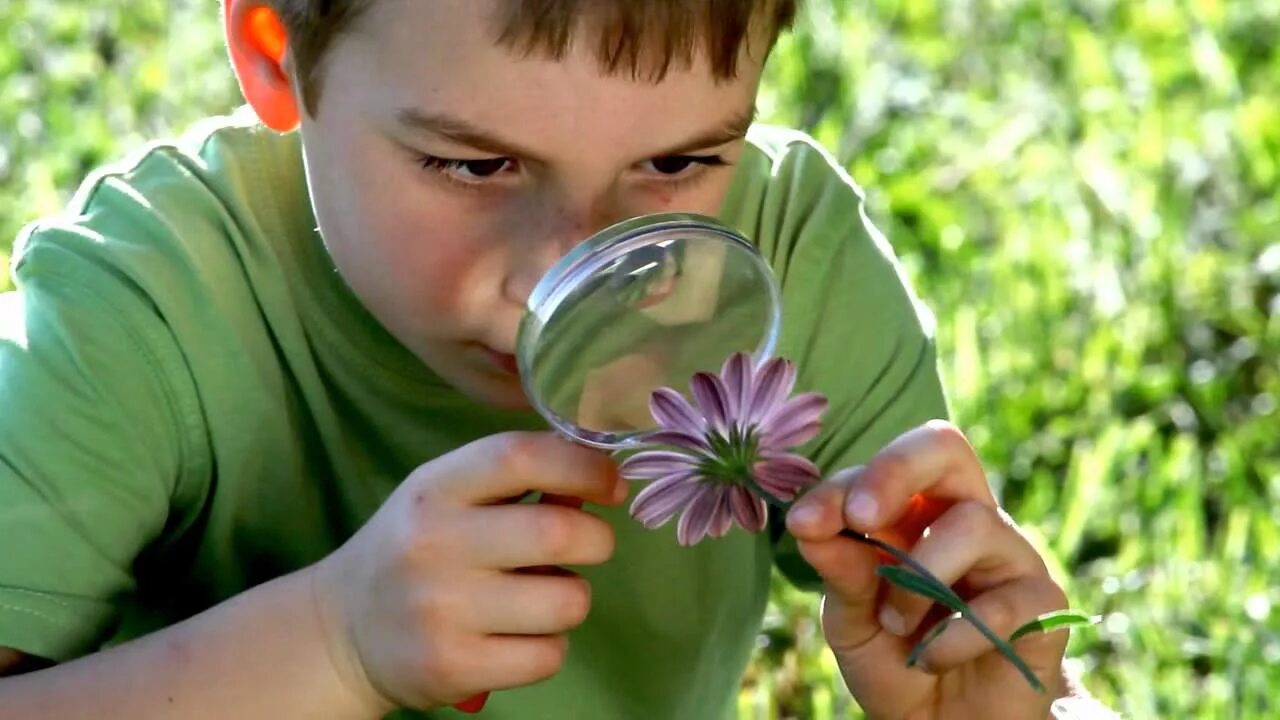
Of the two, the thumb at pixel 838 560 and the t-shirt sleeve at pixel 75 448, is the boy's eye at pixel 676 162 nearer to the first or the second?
the thumb at pixel 838 560

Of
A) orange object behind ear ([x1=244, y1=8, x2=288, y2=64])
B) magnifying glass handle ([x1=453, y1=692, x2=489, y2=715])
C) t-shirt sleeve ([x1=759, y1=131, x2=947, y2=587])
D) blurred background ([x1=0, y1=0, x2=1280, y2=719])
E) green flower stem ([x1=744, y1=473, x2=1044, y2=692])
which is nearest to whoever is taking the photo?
green flower stem ([x1=744, y1=473, x2=1044, y2=692])

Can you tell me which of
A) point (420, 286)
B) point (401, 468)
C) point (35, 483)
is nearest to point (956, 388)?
point (401, 468)

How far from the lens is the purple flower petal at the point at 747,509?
48.8 inches

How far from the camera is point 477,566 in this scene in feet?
4.33

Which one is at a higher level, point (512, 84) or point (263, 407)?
point (512, 84)

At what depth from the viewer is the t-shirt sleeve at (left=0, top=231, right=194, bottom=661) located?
1.43m

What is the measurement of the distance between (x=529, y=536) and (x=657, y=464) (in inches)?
4.7

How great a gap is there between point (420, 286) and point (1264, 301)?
61.8 inches

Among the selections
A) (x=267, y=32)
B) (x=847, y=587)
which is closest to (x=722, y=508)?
(x=847, y=587)

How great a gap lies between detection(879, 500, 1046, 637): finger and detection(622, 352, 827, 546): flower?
22cm

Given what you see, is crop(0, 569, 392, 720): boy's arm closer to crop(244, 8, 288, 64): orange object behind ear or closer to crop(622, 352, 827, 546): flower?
crop(622, 352, 827, 546): flower

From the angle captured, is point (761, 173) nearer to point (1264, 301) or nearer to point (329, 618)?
point (329, 618)

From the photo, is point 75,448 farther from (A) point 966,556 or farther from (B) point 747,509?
(A) point 966,556

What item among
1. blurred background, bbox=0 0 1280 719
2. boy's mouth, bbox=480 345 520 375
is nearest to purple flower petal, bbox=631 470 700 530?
boy's mouth, bbox=480 345 520 375
